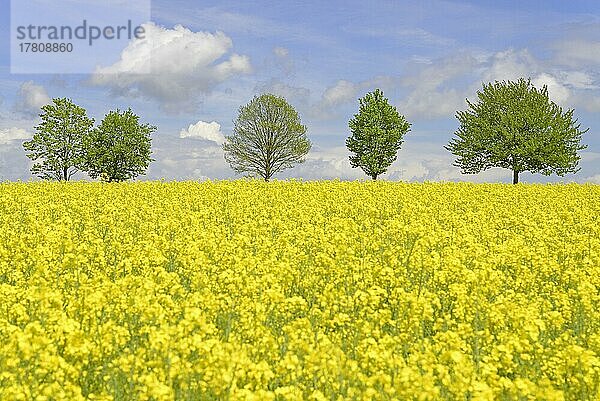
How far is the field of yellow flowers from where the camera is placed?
598cm

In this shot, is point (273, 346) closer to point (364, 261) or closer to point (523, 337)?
point (523, 337)

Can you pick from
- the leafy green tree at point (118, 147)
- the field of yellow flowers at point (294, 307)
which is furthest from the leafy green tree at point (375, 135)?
the field of yellow flowers at point (294, 307)

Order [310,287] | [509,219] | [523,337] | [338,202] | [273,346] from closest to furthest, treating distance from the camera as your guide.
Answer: [273,346]
[523,337]
[310,287]
[509,219]
[338,202]

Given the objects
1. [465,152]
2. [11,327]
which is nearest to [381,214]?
[11,327]

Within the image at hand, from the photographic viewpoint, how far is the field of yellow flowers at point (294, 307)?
598 cm

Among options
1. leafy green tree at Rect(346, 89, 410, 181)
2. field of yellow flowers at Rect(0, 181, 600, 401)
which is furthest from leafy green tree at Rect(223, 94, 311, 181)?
field of yellow flowers at Rect(0, 181, 600, 401)

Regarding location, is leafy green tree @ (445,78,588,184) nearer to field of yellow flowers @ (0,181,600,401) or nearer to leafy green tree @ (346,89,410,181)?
leafy green tree @ (346,89,410,181)

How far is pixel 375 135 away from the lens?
6222 centimetres

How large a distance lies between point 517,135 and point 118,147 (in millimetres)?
39031

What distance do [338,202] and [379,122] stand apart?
41.7 m

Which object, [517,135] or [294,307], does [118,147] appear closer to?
[517,135]

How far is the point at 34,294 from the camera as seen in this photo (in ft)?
27.4

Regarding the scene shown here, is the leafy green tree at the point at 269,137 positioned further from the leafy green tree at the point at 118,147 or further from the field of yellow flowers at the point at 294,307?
the field of yellow flowers at the point at 294,307

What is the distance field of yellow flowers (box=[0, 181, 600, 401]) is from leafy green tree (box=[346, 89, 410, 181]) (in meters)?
40.0
